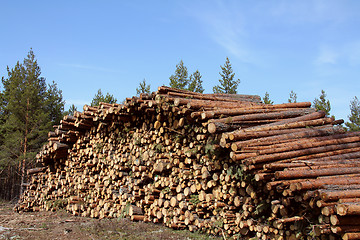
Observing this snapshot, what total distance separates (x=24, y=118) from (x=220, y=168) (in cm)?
1974

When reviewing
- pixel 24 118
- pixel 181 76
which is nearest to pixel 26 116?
pixel 24 118

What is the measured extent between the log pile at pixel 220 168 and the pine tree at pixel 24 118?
12359 millimetres

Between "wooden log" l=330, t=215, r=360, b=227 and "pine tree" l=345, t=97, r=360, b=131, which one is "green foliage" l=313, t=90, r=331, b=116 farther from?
"wooden log" l=330, t=215, r=360, b=227

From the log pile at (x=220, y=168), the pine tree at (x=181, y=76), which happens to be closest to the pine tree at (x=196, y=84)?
the pine tree at (x=181, y=76)

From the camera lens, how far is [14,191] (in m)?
25.3

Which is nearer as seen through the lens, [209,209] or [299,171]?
[299,171]

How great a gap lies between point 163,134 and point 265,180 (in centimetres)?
333

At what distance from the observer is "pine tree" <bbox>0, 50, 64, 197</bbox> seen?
20.6 meters

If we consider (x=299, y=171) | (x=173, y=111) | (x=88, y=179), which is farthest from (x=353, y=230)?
(x=88, y=179)

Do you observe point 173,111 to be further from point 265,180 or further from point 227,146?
point 265,180

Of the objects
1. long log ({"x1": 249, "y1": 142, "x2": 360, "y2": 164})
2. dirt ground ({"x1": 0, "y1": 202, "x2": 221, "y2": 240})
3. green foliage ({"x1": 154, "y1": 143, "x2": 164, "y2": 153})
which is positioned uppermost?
green foliage ({"x1": 154, "y1": 143, "x2": 164, "y2": 153})

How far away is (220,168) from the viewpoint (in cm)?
601

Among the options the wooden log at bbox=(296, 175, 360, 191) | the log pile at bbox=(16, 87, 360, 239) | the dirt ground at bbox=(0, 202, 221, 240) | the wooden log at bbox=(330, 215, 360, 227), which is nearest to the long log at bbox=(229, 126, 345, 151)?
the log pile at bbox=(16, 87, 360, 239)

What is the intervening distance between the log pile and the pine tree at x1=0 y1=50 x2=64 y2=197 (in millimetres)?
12359
